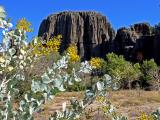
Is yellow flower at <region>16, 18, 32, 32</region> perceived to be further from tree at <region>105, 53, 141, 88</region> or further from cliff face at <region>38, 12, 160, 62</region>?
cliff face at <region>38, 12, 160, 62</region>

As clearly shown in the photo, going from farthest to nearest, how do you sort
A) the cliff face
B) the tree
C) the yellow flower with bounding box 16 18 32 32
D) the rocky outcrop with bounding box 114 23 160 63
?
1. the cliff face
2. the rocky outcrop with bounding box 114 23 160 63
3. the tree
4. the yellow flower with bounding box 16 18 32 32

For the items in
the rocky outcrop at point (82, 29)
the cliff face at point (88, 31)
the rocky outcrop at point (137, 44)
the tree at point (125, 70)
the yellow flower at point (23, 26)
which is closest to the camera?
the yellow flower at point (23, 26)

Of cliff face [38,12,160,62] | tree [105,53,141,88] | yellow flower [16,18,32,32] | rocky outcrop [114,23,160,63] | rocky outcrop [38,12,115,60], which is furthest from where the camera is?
rocky outcrop [38,12,115,60]

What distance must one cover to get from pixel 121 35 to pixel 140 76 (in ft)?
131

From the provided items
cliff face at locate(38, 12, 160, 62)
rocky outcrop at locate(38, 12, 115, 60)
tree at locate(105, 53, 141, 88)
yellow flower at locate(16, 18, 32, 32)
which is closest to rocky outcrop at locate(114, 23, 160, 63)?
cliff face at locate(38, 12, 160, 62)

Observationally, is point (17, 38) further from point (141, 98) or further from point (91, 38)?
point (91, 38)

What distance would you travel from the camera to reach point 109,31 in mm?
109562

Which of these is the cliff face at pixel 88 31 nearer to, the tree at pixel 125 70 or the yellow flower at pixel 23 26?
the tree at pixel 125 70

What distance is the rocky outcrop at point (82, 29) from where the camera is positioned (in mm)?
105812

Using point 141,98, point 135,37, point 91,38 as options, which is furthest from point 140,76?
point 91,38

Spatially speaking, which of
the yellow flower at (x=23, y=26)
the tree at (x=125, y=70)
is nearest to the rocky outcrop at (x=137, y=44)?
the tree at (x=125, y=70)

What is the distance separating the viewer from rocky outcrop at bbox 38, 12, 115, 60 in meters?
106

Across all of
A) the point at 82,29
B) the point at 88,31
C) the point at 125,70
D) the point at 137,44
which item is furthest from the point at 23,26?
the point at 88,31

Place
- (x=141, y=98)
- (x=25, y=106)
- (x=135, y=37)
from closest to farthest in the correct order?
(x=25, y=106), (x=141, y=98), (x=135, y=37)
